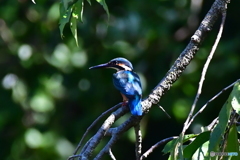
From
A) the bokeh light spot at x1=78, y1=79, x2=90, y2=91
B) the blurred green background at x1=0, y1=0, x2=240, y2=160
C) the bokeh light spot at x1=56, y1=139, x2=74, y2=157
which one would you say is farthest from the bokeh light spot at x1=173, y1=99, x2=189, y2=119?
the bokeh light spot at x1=56, y1=139, x2=74, y2=157

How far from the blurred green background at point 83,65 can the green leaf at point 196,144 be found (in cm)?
320

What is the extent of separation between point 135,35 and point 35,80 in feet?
3.26

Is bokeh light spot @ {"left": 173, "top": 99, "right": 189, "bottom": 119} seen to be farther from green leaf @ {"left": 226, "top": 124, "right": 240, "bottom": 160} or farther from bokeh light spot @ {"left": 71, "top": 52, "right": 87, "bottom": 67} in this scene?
green leaf @ {"left": 226, "top": 124, "right": 240, "bottom": 160}

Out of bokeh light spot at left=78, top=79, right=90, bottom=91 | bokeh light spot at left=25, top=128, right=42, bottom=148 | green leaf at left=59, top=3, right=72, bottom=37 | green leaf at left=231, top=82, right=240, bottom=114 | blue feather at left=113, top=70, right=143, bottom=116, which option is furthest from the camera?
bokeh light spot at left=78, top=79, right=90, bottom=91

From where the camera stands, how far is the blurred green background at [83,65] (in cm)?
509

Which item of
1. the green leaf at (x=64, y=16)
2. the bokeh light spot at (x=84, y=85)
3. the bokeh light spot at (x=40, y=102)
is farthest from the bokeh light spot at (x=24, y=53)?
the green leaf at (x=64, y=16)

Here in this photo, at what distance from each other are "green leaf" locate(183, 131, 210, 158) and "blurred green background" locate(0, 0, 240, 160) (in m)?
3.20

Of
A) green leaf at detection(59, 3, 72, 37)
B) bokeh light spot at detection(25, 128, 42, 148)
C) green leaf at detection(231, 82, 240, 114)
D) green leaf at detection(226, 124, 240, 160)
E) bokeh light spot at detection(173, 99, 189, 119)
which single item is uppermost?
green leaf at detection(59, 3, 72, 37)

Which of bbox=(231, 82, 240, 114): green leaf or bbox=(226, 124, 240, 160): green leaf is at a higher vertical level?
bbox=(231, 82, 240, 114): green leaf

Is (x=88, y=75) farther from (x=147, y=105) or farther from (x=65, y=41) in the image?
(x=147, y=105)

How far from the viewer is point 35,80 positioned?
203 inches

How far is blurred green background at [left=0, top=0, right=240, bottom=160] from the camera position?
201 inches

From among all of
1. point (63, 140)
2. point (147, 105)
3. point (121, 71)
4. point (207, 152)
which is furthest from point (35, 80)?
point (207, 152)

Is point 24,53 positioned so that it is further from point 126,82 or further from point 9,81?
point 126,82
